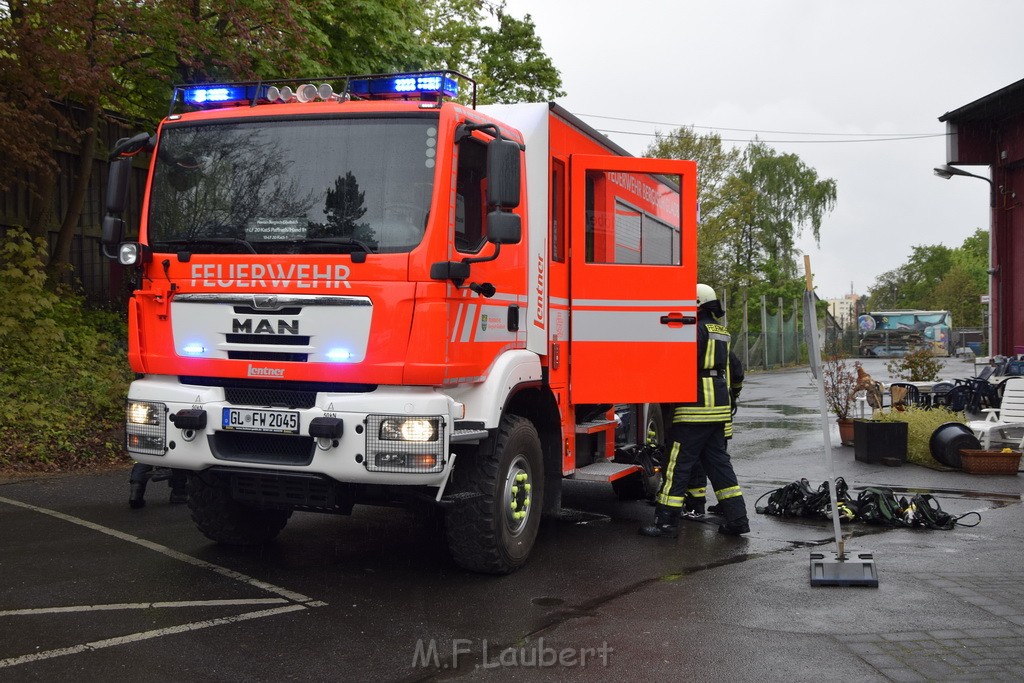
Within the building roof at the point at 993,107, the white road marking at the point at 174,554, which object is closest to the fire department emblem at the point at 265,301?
the white road marking at the point at 174,554

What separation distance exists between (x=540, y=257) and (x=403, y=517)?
2.54m

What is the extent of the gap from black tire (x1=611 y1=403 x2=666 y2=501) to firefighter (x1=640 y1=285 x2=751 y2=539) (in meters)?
1.20

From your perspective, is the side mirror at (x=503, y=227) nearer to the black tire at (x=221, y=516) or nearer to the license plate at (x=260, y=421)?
the license plate at (x=260, y=421)

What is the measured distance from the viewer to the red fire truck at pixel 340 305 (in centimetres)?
557

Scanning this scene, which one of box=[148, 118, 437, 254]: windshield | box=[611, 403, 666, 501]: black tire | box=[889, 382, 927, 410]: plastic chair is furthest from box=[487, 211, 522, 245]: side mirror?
box=[889, 382, 927, 410]: plastic chair

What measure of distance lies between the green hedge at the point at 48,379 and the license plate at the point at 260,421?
548 cm

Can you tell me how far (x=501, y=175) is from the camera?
5.75 meters

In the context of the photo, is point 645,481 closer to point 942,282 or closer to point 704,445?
point 704,445

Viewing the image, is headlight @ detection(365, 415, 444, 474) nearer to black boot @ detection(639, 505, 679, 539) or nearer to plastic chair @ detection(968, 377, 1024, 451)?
black boot @ detection(639, 505, 679, 539)

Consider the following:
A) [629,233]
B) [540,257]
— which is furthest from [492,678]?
[629,233]

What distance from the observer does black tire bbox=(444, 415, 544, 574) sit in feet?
19.7

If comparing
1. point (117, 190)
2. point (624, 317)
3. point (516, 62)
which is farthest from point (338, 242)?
point (516, 62)

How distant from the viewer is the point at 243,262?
5.81m
